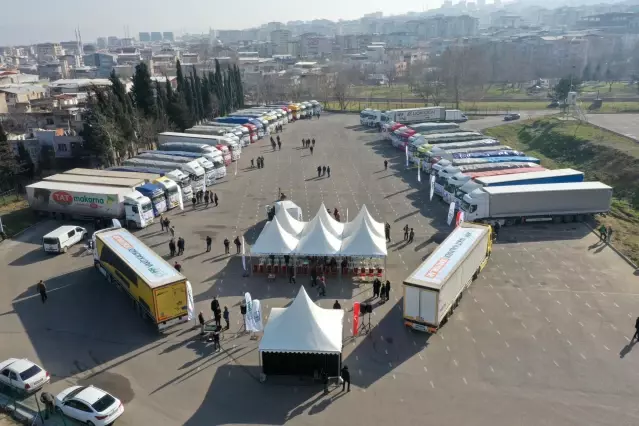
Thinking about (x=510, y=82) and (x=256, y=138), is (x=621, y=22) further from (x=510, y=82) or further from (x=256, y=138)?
(x=256, y=138)

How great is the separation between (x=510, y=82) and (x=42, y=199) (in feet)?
320

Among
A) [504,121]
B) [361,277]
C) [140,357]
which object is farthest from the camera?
[504,121]

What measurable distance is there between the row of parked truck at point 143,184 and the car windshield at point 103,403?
16.5m

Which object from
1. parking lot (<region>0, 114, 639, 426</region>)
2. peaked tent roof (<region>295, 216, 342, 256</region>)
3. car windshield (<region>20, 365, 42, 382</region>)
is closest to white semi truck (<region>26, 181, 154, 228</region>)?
parking lot (<region>0, 114, 639, 426</region>)

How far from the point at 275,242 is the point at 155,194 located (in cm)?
1142

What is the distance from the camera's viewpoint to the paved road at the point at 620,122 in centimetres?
4947

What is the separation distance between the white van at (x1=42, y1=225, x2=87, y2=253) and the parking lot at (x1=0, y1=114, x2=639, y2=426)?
20.1 inches

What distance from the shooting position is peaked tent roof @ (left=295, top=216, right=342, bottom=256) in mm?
23312

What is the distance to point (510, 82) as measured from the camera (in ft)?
350

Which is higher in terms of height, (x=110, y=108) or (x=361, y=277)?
(x=110, y=108)

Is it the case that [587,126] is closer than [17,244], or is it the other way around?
[17,244]

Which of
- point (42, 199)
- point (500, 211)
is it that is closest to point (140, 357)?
point (42, 199)

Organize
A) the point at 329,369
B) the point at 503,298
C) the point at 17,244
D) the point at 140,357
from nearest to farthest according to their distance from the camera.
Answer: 1. the point at 329,369
2. the point at 140,357
3. the point at 503,298
4. the point at 17,244

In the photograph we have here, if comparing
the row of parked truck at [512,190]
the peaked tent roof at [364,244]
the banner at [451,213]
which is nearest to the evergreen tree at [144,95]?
the row of parked truck at [512,190]
